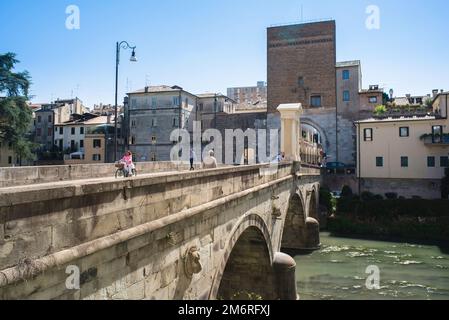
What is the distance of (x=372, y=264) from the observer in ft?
78.7

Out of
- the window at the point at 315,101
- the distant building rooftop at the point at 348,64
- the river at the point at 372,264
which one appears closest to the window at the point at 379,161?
the window at the point at 315,101

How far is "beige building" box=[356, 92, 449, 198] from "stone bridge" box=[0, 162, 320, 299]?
A: 105ft

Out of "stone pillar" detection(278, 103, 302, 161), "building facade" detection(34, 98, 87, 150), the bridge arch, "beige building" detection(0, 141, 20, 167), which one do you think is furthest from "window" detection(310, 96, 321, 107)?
"building facade" detection(34, 98, 87, 150)

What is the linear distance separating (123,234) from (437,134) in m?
38.6

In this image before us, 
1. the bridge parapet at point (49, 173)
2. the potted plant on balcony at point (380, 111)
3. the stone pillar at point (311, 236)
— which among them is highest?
the potted plant on balcony at point (380, 111)

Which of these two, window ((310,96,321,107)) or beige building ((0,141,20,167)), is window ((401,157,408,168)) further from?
beige building ((0,141,20,167))

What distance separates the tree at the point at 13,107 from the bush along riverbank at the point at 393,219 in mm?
28371

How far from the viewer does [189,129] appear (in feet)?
169

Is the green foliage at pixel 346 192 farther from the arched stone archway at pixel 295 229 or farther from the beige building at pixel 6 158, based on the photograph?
the beige building at pixel 6 158

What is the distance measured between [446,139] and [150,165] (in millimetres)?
32061

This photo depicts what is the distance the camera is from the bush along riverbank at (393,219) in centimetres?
3138

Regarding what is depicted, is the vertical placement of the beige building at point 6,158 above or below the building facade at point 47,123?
below

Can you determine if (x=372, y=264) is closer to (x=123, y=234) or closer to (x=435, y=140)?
(x=435, y=140)

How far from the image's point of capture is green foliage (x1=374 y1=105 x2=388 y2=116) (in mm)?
41475
